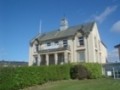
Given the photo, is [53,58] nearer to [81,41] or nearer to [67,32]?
[67,32]

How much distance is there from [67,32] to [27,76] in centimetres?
2857

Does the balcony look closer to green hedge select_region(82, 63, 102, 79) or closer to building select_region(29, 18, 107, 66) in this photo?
building select_region(29, 18, 107, 66)

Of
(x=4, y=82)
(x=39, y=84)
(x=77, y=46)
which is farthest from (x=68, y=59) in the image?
(x=4, y=82)

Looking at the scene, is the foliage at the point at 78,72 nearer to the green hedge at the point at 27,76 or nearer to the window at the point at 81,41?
the green hedge at the point at 27,76

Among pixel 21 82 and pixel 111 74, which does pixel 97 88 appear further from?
pixel 111 74

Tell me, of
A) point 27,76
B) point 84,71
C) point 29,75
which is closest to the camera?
point 27,76

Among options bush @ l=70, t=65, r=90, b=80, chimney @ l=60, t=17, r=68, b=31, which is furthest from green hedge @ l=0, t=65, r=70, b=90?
chimney @ l=60, t=17, r=68, b=31

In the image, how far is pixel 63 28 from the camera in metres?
56.3

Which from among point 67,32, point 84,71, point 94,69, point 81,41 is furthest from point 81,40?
point 84,71

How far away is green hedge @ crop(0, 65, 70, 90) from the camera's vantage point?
23.7m

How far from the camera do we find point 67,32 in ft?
174

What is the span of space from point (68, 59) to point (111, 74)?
10.1 meters

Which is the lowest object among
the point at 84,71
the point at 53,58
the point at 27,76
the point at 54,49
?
the point at 27,76

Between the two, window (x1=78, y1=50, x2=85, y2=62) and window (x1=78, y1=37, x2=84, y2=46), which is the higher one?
window (x1=78, y1=37, x2=84, y2=46)
